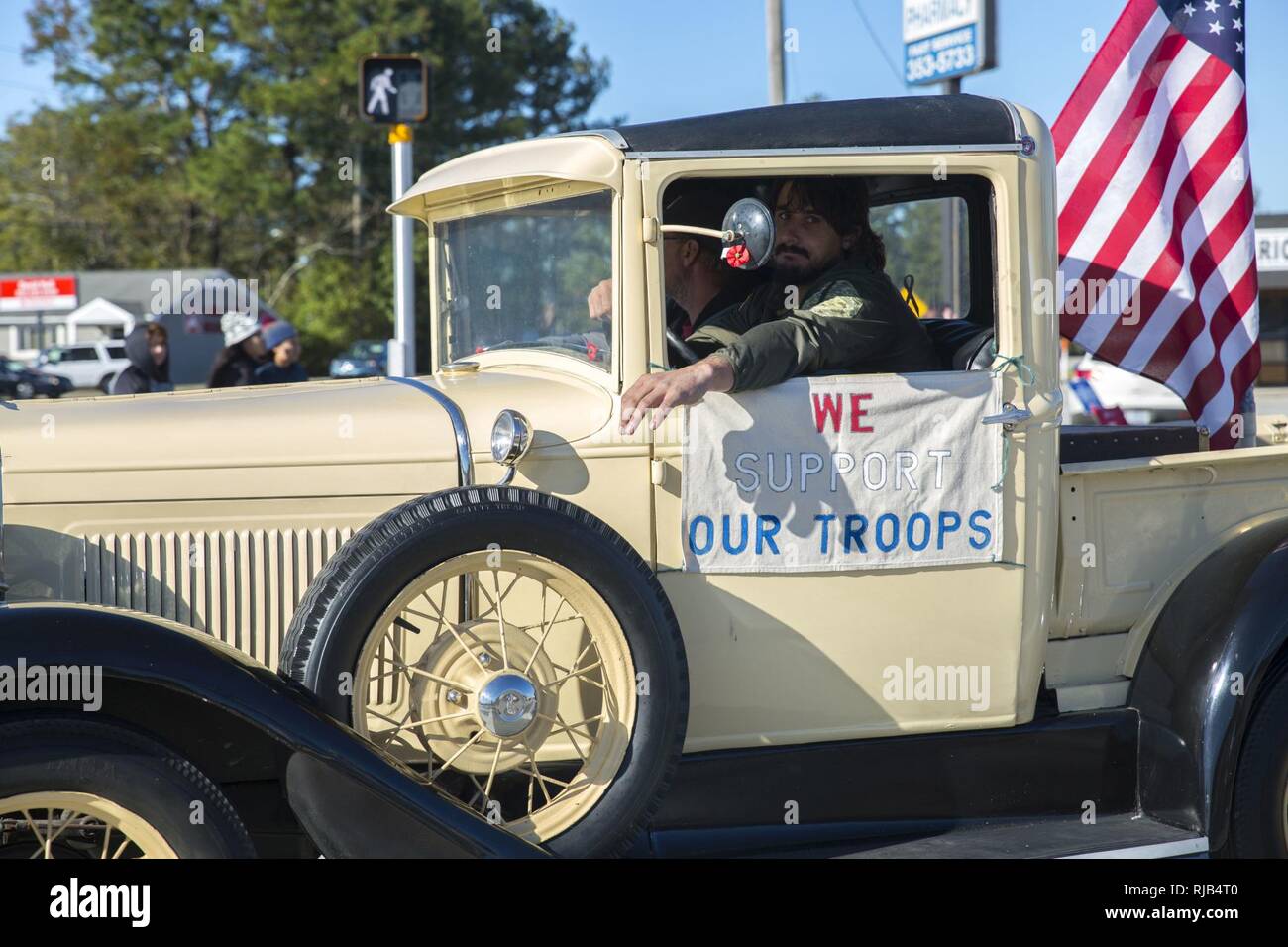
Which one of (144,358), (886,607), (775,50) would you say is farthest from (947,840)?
(775,50)

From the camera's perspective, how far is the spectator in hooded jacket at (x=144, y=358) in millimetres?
7250

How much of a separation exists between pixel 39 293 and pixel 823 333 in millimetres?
35793

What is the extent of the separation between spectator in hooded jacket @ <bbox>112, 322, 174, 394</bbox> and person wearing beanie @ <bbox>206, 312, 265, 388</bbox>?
1.61 feet

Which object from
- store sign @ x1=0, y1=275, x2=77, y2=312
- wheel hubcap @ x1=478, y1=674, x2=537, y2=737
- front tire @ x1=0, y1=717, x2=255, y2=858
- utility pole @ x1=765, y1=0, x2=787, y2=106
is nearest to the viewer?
front tire @ x1=0, y1=717, x2=255, y2=858

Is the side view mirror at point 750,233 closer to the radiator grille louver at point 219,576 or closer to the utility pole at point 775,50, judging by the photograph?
the radiator grille louver at point 219,576

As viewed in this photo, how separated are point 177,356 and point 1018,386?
3040cm

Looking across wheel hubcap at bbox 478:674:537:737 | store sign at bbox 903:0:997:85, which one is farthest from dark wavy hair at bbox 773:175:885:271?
store sign at bbox 903:0:997:85

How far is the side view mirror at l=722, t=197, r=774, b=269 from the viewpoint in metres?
2.60

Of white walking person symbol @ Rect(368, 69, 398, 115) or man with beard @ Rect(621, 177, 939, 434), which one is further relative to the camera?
white walking person symbol @ Rect(368, 69, 398, 115)

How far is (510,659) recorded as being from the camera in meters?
2.71

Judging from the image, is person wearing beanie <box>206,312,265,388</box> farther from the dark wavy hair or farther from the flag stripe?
the flag stripe

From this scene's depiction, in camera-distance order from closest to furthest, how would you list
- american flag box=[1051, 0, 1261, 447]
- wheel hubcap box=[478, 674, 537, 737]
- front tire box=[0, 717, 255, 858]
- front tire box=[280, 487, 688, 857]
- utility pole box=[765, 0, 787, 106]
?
front tire box=[0, 717, 255, 858], front tire box=[280, 487, 688, 857], wheel hubcap box=[478, 674, 537, 737], american flag box=[1051, 0, 1261, 447], utility pole box=[765, 0, 787, 106]
